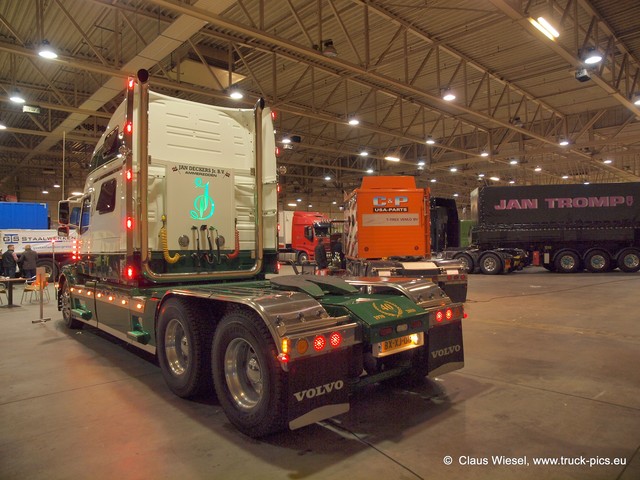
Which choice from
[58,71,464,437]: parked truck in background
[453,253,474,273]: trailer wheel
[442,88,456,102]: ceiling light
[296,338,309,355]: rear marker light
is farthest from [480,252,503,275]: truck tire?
[296,338,309,355]: rear marker light

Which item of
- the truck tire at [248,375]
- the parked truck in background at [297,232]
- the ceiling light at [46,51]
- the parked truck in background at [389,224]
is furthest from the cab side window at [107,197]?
the parked truck in background at [297,232]

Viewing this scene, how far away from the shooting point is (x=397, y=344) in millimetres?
3758

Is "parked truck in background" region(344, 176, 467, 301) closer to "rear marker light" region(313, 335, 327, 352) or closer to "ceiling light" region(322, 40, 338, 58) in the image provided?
"ceiling light" region(322, 40, 338, 58)

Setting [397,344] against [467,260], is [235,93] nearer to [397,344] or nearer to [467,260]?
[397,344]

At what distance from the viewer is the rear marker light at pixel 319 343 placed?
3.16m

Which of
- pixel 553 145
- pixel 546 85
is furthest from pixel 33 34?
pixel 553 145

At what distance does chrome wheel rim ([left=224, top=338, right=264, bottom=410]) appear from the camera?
3.54m

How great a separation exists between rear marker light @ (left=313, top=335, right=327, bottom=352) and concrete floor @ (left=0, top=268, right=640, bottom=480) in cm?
74

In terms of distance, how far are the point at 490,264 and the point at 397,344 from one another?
15.9 m

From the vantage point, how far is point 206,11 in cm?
838

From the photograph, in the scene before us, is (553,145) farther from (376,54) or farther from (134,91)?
(134,91)

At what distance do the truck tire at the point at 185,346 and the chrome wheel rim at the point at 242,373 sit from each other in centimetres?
52

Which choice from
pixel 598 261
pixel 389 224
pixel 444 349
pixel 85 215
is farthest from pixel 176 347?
pixel 598 261

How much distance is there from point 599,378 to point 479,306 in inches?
200
